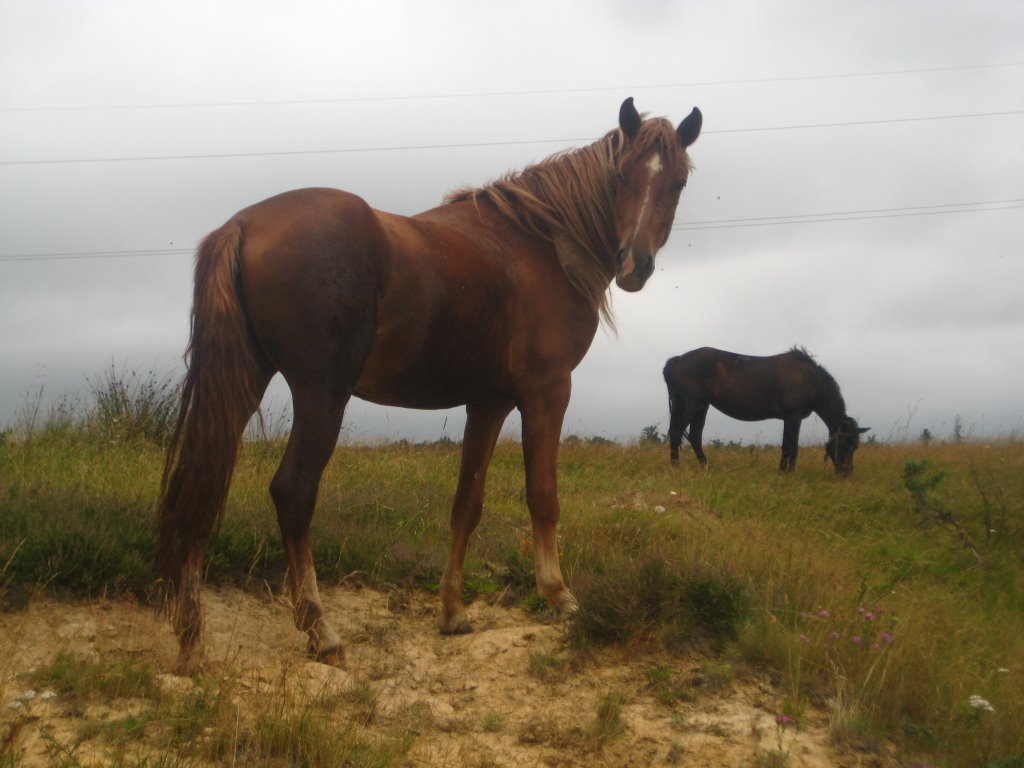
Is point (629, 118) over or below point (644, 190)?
over

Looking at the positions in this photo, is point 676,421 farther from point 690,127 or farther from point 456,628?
point 456,628

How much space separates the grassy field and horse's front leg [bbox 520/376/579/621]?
0.24m

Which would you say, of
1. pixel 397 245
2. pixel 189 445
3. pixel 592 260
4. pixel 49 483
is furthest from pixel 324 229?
pixel 49 483

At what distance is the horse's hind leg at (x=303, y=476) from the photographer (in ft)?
12.4

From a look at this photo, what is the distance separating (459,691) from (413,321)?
68.6 inches

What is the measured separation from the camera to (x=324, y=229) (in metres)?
3.84

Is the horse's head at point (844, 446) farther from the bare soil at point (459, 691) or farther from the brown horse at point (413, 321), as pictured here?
the bare soil at point (459, 691)

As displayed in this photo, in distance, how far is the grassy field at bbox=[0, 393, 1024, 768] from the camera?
3902 millimetres

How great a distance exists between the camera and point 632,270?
4.71 metres

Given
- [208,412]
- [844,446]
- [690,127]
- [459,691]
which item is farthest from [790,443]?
[208,412]

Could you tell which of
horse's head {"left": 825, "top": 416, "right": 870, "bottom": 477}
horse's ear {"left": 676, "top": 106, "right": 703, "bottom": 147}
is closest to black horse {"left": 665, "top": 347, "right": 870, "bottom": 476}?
horse's head {"left": 825, "top": 416, "right": 870, "bottom": 477}

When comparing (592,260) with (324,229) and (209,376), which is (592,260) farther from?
(209,376)

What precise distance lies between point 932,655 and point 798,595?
0.76 m

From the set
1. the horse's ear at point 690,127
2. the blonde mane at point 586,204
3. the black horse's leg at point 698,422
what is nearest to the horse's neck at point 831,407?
the black horse's leg at point 698,422
